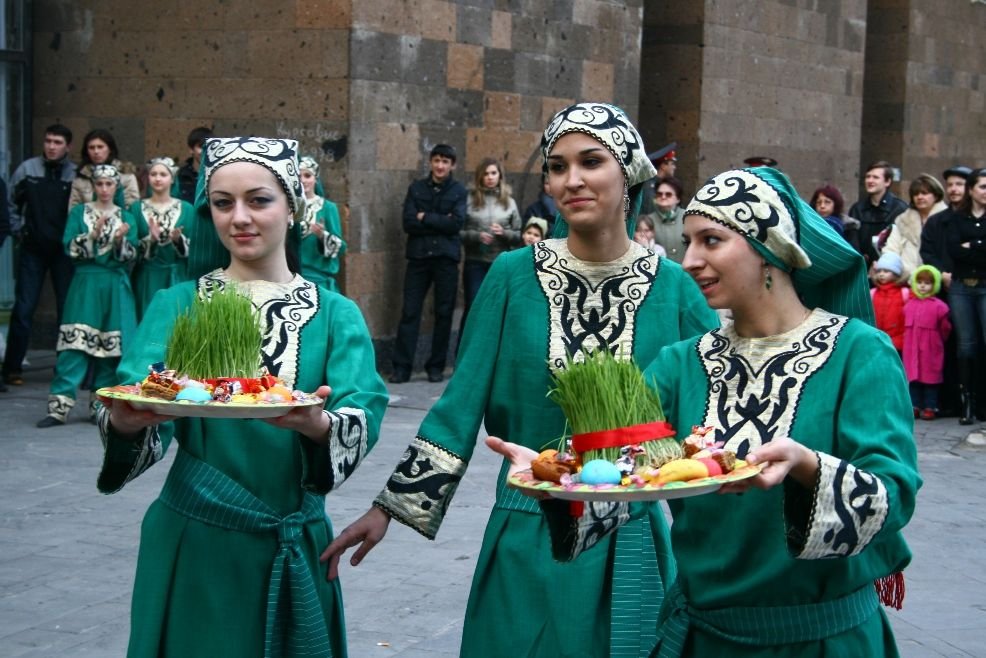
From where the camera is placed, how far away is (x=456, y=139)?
1352 centimetres

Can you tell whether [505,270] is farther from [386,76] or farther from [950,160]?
[950,160]

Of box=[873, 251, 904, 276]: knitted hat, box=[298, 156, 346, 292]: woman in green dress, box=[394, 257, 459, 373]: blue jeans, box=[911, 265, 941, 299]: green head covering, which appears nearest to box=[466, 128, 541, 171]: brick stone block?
box=[394, 257, 459, 373]: blue jeans

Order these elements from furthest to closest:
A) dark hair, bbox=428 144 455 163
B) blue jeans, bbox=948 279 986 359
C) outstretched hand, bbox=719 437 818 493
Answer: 1. dark hair, bbox=428 144 455 163
2. blue jeans, bbox=948 279 986 359
3. outstretched hand, bbox=719 437 818 493

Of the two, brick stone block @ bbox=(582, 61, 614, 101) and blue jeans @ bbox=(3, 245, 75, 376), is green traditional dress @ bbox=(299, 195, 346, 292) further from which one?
brick stone block @ bbox=(582, 61, 614, 101)

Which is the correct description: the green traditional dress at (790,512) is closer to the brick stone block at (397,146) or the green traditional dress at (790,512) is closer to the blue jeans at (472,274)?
the brick stone block at (397,146)

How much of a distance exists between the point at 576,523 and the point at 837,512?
58 centimetres

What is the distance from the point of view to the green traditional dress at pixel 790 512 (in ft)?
10.3

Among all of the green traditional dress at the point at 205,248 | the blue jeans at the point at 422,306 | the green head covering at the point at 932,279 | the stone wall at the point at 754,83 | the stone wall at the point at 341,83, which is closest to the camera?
the green traditional dress at the point at 205,248

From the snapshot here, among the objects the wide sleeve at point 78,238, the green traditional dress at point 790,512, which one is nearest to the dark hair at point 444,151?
the wide sleeve at point 78,238

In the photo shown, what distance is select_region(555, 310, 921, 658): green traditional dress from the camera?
3148 millimetres

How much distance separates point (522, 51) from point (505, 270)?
33.2 feet

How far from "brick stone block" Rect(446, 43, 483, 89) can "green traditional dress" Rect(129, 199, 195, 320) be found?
294cm

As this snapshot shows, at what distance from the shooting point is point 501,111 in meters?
13.9

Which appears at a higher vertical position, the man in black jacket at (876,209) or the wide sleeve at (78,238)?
A: the man in black jacket at (876,209)
